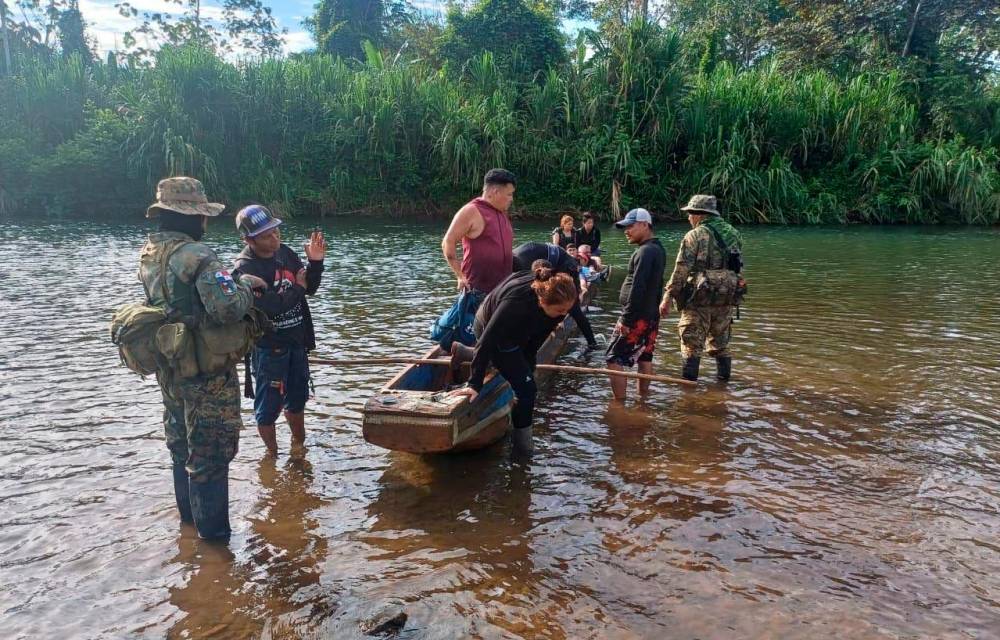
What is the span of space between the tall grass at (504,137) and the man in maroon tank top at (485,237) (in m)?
18.7

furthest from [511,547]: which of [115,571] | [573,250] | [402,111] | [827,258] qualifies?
[402,111]

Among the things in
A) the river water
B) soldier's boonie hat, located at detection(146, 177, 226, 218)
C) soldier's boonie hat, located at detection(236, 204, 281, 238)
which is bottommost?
the river water

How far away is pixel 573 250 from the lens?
10.3 m

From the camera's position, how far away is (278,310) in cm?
388

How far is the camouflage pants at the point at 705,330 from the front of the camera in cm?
593

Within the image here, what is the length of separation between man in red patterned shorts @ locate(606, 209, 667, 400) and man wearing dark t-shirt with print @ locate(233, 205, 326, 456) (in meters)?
2.52

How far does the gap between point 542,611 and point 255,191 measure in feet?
78.1

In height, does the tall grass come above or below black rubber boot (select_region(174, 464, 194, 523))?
above

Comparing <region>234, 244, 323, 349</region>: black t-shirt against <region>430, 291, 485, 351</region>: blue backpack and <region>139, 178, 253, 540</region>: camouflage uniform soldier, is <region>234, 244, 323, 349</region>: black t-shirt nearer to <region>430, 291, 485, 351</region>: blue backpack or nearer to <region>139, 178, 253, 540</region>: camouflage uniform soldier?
<region>139, 178, 253, 540</region>: camouflage uniform soldier

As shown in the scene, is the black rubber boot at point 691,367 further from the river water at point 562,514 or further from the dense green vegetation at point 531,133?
the dense green vegetation at point 531,133

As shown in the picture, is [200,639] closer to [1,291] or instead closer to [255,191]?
[1,291]

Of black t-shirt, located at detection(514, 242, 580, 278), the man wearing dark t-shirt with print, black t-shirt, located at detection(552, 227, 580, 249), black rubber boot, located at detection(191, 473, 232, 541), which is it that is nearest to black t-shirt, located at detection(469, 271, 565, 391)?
the man wearing dark t-shirt with print

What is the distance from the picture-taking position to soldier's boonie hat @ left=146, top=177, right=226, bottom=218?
3.12 meters

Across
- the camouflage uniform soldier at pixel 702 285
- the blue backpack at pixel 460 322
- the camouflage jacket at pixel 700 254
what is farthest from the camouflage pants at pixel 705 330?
the blue backpack at pixel 460 322
